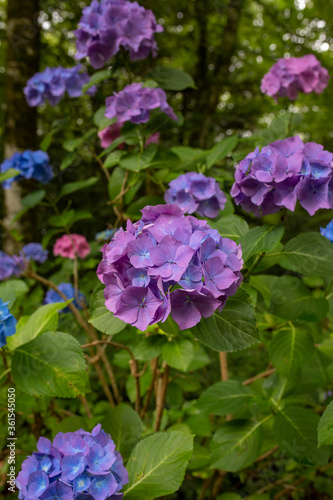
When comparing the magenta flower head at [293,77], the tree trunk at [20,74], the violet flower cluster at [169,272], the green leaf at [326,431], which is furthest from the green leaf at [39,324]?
the tree trunk at [20,74]

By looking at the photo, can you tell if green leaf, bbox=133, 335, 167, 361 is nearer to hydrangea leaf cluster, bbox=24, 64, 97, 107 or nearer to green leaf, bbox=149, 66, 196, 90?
green leaf, bbox=149, 66, 196, 90

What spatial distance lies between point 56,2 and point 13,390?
326 centimetres

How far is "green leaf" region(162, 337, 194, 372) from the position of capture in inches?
44.2

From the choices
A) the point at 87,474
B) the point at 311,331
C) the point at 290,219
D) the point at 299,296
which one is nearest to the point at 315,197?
the point at 299,296

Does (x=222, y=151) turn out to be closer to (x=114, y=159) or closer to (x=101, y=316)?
(x=114, y=159)

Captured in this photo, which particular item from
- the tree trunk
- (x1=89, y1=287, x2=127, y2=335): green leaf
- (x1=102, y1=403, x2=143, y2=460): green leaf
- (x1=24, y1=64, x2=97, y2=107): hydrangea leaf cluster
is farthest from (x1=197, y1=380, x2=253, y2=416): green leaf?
the tree trunk

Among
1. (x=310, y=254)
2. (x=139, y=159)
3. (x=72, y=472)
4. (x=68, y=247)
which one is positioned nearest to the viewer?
(x=72, y=472)

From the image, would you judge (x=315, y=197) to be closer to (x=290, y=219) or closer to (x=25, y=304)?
(x=25, y=304)

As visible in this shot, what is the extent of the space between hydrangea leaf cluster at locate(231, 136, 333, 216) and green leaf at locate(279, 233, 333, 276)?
0.38ft

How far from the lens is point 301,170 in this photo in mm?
846

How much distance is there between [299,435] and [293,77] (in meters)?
1.22

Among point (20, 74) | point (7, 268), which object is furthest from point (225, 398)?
point (20, 74)

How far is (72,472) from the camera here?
2.33ft

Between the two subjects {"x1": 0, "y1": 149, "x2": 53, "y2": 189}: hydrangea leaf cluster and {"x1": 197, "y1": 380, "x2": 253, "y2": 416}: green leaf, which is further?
{"x1": 0, "y1": 149, "x2": 53, "y2": 189}: hydrangea leaf cluster
